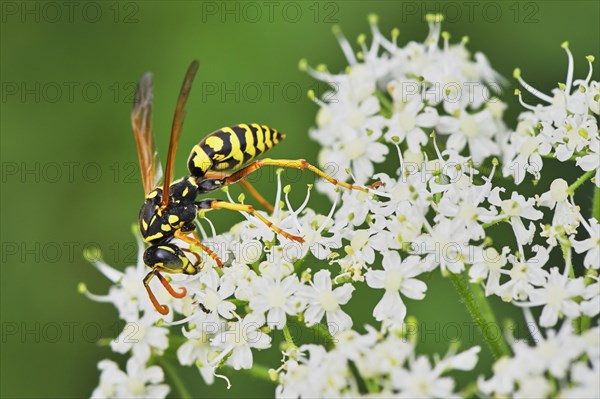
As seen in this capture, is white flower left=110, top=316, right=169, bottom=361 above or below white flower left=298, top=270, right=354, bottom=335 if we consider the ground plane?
below

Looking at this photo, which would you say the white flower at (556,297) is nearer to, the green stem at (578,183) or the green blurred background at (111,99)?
the green stem at (578,183)

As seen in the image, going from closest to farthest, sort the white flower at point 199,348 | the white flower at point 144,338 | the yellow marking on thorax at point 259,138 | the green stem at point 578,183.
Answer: the green stem at point 578,183 → the white flower at point 199,348 → the white flower at point 144,338 → the yellow marking on thorax at point 259,138

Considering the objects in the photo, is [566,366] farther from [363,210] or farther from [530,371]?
[363,210]

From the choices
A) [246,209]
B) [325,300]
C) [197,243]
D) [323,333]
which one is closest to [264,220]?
[246,209]

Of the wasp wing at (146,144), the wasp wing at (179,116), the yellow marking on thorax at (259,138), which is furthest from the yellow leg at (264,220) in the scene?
the wasp wing at (146,144)

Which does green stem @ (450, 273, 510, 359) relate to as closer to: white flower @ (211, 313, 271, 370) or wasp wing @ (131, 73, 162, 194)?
white flower @ (211, 313, 271, 370)

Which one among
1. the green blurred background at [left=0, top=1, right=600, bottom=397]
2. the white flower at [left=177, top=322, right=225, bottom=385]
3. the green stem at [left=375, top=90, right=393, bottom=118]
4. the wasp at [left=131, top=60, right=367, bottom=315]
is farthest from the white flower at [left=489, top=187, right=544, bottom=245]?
the green blurred background at [left=0, top=1, right=600, bottom=397]
